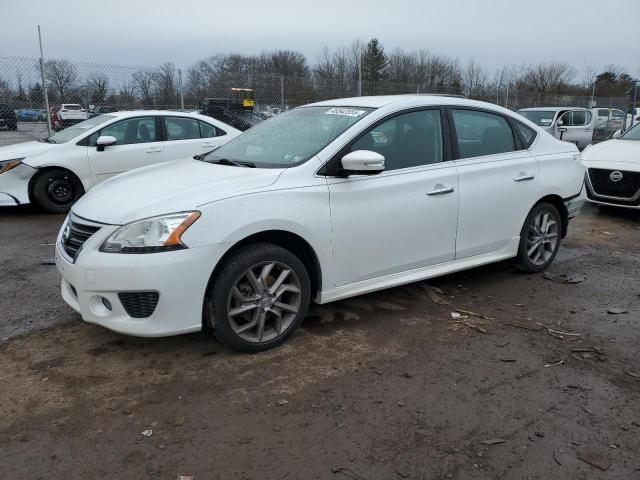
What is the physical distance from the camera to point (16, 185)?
7816 millimetres

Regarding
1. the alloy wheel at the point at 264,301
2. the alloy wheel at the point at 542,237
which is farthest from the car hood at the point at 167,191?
the alloy wheel at the point at 542,237

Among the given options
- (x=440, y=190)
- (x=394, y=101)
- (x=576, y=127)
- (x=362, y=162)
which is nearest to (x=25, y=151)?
(x=394, y=101)

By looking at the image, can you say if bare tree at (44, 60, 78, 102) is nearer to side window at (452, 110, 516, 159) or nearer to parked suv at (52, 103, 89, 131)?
parked suv at (52, 103, 89, 131)

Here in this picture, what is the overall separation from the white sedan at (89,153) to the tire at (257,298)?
213 inches

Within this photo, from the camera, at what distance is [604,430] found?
288cm

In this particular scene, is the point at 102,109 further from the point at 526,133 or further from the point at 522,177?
the point at 522,177

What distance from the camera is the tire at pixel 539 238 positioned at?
5191mm

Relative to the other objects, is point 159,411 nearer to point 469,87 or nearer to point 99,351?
point 99,351

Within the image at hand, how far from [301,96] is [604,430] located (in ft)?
42.3

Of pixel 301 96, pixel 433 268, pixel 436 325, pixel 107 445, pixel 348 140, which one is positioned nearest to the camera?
pixel 107 445

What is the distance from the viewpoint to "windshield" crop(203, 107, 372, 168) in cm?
396

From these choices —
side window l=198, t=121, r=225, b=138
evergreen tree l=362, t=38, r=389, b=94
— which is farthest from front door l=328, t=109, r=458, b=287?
evergreen tree l=362, t=38, r=389, b=94

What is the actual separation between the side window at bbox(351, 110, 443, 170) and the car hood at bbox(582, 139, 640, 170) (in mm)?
5022

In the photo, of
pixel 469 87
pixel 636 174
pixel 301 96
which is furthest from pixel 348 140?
pixel 469 87
